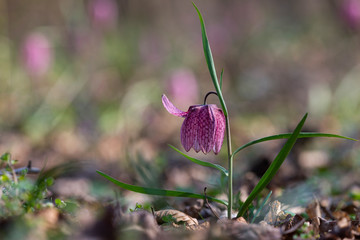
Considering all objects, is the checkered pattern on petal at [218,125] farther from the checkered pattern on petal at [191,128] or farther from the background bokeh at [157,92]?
the background bokeh at [157,92]

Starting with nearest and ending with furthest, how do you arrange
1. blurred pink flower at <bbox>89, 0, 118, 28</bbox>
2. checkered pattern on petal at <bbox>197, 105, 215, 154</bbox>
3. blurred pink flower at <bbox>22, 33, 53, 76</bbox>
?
checkered pattern on petal at <bbox>197, 105, 215, 154</bbox> → blurred pink flower at <bbox>22, 33, 53, 76</bbox> → blurred pink flower at <bbox>89, 0, 118, 28</bbox>

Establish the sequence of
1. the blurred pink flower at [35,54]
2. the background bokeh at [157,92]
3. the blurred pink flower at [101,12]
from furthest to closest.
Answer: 1. the blurred pink flower at [101,12]
2. the blurred pink flower at [35,54]
3. the background bokeh at [157,92]

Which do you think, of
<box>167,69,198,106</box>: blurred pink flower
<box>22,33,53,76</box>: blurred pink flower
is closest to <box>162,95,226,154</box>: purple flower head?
<box>167,69,198,106</box>: blurred pink flower

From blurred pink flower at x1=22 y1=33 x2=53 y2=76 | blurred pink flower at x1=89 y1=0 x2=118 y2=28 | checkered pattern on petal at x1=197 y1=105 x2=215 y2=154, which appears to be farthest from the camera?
blurred pink flower at x1=89 y1=0 x2=118 y2=28

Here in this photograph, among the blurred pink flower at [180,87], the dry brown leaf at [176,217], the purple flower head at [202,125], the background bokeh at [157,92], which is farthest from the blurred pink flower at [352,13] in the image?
the dry brown leaf at [176,217]

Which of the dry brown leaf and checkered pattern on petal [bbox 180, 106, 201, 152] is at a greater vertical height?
checkered pattern on petal [bbox 180, 106, 201, 152]

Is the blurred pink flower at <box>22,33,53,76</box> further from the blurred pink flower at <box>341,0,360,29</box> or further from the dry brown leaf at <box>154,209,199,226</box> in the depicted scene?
the dry brown leaf at <box>154,209,199,226</box>
